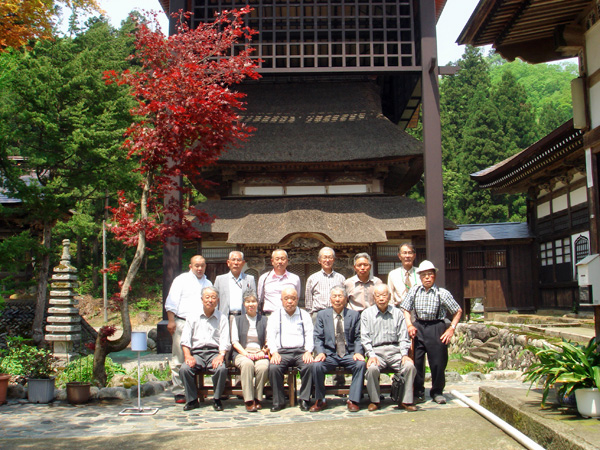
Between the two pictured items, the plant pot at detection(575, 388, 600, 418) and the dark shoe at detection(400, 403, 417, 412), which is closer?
the plant pot at detection(575, 388, 600, 418)

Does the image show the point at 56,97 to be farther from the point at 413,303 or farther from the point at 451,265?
the point at 413,303

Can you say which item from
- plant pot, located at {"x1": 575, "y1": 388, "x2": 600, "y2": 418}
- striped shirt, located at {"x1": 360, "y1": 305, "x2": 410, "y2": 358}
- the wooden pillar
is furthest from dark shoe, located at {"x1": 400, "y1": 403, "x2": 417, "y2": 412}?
the wooden pillar

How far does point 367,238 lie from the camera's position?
48.3 feet

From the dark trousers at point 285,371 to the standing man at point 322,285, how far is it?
72 centimetres

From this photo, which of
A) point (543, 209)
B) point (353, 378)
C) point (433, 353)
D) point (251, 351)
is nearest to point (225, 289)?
point (251, 351)

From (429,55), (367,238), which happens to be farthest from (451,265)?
(429,55)

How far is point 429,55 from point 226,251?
7663 millimetres

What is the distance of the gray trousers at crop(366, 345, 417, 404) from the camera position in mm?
6223

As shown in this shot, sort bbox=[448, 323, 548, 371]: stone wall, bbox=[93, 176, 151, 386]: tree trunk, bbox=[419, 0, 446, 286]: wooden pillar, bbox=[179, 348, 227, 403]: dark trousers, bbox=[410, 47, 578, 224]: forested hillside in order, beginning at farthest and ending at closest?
bbox=[410, 47, 578, 224]: forested hillside < bbox=[419, 0, 446, 286]: wooden pillar < bbox=[448, 323, 548, 371]: stone wall < bbox=[93, 176, 151, 386]: tree trunk < bbox=[179, 348, 227, 403]: dark trousers

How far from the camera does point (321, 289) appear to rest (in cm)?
735

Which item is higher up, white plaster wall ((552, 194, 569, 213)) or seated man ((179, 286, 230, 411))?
white plaster wall ((552, 194, 569, 213))

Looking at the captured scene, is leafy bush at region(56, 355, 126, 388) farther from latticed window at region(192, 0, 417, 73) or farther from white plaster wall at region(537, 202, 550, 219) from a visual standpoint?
white plaster wall at region(537, 202, 550, 219)

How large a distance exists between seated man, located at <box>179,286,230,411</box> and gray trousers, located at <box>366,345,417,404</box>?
1.70m

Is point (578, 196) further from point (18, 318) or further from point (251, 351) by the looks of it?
point (18, 318)
